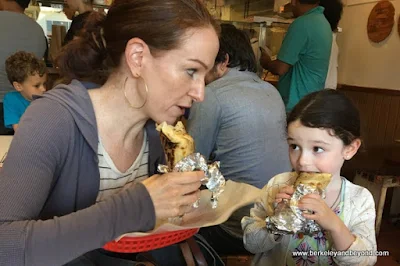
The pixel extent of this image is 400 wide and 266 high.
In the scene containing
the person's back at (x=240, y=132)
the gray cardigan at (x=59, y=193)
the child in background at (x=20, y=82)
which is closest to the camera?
the gray cardigan at (x=59, y=193)

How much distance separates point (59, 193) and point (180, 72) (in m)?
0.53

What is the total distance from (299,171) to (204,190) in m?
0.33

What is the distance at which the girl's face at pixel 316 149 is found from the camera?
115 centimetres

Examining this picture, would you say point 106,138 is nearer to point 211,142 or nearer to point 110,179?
point 110,179

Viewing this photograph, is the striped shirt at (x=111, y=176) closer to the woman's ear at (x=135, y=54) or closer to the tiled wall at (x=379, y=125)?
the woman's ear at (x=135, y=54)

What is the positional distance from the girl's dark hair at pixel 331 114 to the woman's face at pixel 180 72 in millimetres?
345

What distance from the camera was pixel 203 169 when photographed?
3.62 ft

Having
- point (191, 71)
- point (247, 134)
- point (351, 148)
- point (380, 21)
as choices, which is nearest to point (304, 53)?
point (247, 134)

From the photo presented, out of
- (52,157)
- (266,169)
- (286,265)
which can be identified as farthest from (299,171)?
(52,157)

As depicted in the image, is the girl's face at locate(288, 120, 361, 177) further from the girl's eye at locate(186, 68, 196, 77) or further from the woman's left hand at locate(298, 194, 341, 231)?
the girl's eye at locate(186, 68, 196, 77)

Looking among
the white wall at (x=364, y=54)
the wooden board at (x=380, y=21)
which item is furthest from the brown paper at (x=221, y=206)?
the wooden board at (x=380, y=21)

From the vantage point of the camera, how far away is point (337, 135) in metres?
1.16

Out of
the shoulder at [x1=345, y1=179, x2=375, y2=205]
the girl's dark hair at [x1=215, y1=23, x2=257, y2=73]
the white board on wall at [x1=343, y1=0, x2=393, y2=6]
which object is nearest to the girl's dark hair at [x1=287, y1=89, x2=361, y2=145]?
the shoulder at [x1=345, y1=179, x2=375, y2=205]

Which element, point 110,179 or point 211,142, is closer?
point 110,179
